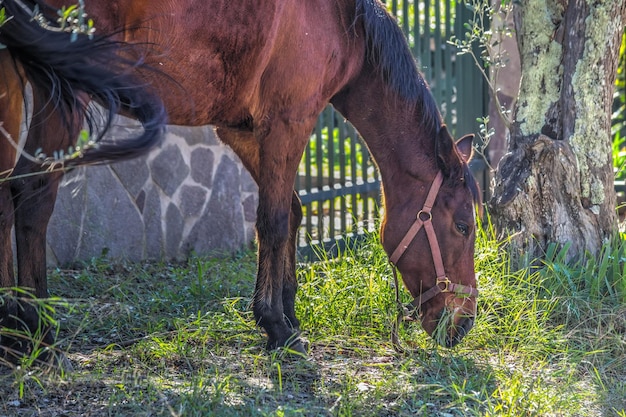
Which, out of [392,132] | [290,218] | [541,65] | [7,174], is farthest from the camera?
[541,65]

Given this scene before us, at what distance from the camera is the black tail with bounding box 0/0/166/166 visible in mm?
3000

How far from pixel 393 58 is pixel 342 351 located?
132cm

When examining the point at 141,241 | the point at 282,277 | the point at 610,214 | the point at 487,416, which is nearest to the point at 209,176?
the point at 141,241

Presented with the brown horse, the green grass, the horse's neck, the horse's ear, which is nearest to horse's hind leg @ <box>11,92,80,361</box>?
the green grass

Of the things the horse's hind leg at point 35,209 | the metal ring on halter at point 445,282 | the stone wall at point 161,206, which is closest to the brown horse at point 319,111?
the metal ring on halter at point 445,282

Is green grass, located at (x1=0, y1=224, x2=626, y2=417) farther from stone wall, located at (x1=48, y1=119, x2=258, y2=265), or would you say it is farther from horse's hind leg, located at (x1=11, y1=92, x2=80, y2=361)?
stone wall, located at (x1=48, y1=119, x2=258, y2=265)

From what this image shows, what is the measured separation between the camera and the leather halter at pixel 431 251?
4.08 metres

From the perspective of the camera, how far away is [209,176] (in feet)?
20.2

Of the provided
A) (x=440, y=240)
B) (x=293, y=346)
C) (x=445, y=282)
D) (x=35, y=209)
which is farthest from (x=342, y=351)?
(x=35, y=209)

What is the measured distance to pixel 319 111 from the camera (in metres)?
4.16

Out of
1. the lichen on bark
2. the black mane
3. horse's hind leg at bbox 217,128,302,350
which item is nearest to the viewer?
the black mane

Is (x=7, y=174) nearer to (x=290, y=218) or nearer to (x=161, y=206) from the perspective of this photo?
(x=290, y=218)

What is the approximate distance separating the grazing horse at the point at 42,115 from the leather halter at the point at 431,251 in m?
1.44

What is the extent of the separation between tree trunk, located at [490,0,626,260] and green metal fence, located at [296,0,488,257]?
1.44m
